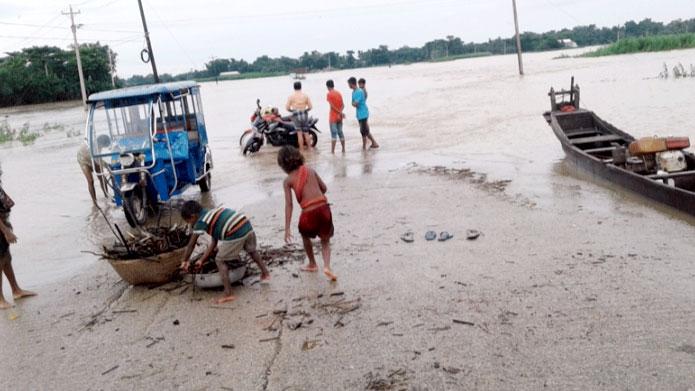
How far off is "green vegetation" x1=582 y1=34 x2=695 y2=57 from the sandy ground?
5057cm

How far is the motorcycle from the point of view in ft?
59.1

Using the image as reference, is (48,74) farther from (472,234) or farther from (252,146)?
(472,234)

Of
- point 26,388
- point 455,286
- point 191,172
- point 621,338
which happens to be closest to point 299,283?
point 455,286

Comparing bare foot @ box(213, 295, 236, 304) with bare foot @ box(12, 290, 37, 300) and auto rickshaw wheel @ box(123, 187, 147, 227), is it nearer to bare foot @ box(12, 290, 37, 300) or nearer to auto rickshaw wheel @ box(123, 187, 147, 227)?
bare foot @ box(12, 290, 37, 300)

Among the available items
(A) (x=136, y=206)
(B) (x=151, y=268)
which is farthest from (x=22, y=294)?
(A) (x=136, y=206)

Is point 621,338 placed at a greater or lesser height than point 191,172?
lesser

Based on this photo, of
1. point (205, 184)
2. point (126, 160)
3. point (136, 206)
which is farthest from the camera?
point (205, 184)

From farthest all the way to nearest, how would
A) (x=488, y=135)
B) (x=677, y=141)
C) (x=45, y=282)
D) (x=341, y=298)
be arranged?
1. (x=488, y=135)
2. (x=677, y=141)
3. (x=45, y=282)
4. (x=341, y=298)

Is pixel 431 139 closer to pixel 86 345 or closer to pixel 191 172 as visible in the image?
pixel 191 172

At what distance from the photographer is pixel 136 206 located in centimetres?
952

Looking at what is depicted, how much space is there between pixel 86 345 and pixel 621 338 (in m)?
4.37

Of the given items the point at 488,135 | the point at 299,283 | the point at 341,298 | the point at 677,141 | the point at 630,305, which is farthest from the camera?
the point at 488,135

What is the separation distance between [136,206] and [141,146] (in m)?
1.05

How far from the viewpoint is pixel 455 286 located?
578 cm
